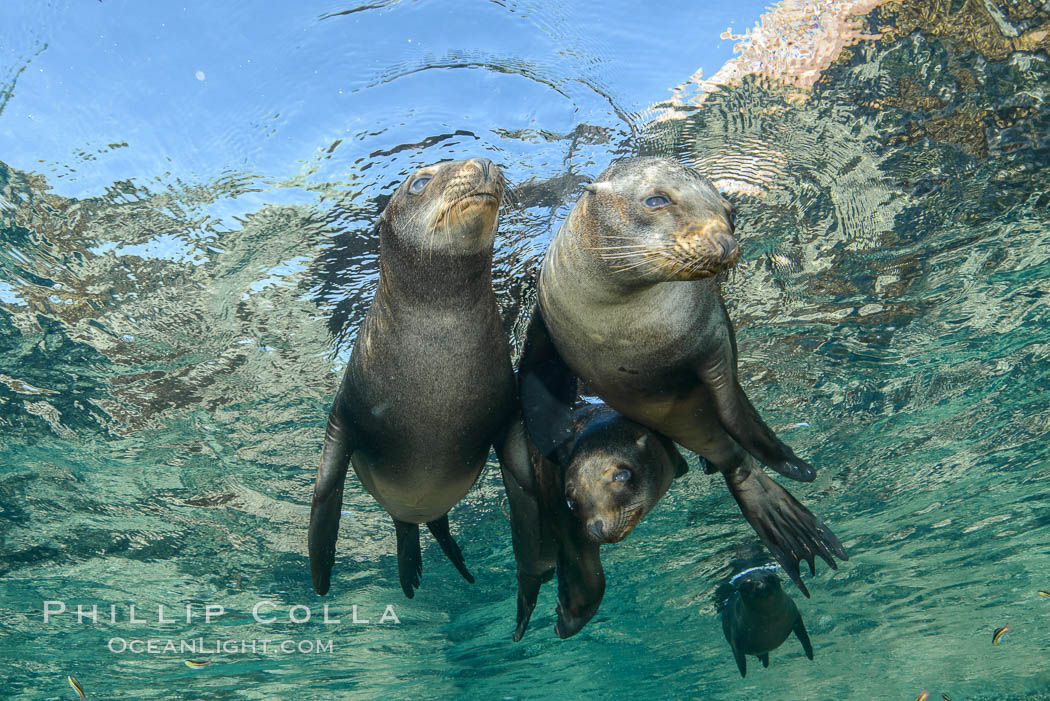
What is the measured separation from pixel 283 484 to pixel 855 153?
26.9 feet

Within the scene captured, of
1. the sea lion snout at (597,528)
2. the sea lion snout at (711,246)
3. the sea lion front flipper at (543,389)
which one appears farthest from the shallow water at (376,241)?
the sea lion snout at (597,528)

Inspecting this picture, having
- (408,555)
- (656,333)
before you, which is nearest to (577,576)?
(408,555)

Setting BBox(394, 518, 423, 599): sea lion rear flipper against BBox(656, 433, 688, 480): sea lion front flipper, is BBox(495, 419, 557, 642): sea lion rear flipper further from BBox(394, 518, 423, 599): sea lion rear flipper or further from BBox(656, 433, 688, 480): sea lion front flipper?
BBox(394, 518, 423, 599): sea lion rear flipper

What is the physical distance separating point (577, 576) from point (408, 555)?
1.60 m

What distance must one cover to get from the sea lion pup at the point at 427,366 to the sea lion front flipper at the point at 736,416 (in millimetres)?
1277

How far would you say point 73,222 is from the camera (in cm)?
549

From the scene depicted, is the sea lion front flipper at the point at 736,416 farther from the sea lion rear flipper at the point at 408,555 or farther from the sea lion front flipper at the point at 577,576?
the sea lion rear flipper at the point at 408,555

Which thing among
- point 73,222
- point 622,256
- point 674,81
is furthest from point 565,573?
point 73,222

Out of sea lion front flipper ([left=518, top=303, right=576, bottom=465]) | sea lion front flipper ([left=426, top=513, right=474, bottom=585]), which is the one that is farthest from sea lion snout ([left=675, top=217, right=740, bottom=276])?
sea lion front flipper ([left=426, top=513, right=474, bottom=585])

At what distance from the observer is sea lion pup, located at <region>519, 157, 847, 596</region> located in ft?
11.4

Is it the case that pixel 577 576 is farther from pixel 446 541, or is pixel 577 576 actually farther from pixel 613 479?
pixel 446 541

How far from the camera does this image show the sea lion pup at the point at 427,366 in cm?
409

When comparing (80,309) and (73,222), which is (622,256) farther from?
(80,309)

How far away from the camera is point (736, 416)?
4293 millimetres
